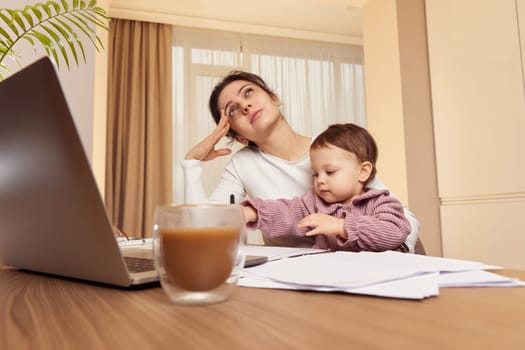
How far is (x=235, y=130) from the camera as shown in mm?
1691

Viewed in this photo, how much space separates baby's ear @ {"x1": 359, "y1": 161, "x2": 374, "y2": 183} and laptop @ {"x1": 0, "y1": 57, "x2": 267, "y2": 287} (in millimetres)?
868

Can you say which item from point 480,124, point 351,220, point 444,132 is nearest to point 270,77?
point 444,132

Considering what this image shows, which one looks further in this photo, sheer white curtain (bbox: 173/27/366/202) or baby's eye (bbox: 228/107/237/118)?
sheer white curtain (bbox: 173/27/366/202)

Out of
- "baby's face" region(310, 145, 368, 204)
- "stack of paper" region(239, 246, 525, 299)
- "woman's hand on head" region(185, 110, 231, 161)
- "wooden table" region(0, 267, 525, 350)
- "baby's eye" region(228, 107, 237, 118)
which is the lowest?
"wooden table" region(0, 267, 525, 350)

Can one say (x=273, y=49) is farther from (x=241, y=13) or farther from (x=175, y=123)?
(x=175, y=123)

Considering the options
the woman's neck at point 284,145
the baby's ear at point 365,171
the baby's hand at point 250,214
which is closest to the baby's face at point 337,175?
the baby's ear at point 365,171

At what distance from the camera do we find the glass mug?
42cm

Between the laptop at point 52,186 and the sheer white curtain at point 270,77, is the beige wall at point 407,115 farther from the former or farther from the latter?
the laptop at point 52,186

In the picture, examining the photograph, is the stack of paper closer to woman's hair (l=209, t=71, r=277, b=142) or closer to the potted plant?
the potted plant

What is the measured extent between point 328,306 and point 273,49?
462cm

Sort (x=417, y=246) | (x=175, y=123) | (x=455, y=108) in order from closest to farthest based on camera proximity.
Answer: (x=417, y=246)
(x=455, y=108)
(x=175, y=123)

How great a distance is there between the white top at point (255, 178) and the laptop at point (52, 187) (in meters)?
0.99

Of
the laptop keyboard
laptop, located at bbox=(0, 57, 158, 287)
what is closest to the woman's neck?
the laptop keyboard

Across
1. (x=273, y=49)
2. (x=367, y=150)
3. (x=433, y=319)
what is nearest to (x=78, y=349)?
(x=433, y=319)
